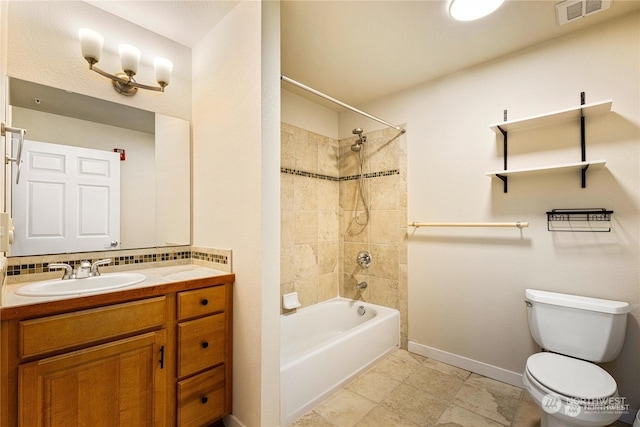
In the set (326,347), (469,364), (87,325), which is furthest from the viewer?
(469,364)

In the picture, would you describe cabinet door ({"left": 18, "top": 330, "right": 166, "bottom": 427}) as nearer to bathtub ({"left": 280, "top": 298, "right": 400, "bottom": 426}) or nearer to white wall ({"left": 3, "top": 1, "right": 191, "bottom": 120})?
bathtub ({"left": 280, "top": 298, "right": 400, "bottom": 426})

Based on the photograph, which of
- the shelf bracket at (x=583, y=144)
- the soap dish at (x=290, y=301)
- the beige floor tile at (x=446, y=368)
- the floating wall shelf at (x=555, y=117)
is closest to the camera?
the floating wall shelf at (x=555, y=117)

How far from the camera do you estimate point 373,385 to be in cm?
207

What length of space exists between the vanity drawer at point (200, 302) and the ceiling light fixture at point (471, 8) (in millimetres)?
2044

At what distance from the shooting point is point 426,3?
161 cm

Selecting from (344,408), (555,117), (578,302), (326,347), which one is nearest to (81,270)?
(326,347)

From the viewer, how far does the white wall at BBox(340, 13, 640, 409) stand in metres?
1.68

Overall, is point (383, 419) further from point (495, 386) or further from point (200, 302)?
point (200, 302)

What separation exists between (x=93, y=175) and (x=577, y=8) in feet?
9.60

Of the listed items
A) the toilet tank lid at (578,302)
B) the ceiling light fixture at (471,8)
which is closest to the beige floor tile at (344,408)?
the toilet tank lid at (578,302)

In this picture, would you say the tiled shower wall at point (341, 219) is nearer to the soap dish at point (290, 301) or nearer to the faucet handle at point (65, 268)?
the soap dish at point (290, 301)

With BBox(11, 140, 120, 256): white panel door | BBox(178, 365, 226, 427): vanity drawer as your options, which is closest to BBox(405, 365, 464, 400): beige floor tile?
BBox(178, 365, 226, 427): vanity drawer

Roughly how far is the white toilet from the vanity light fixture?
2697mm

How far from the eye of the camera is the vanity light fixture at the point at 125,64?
60.4 inches
